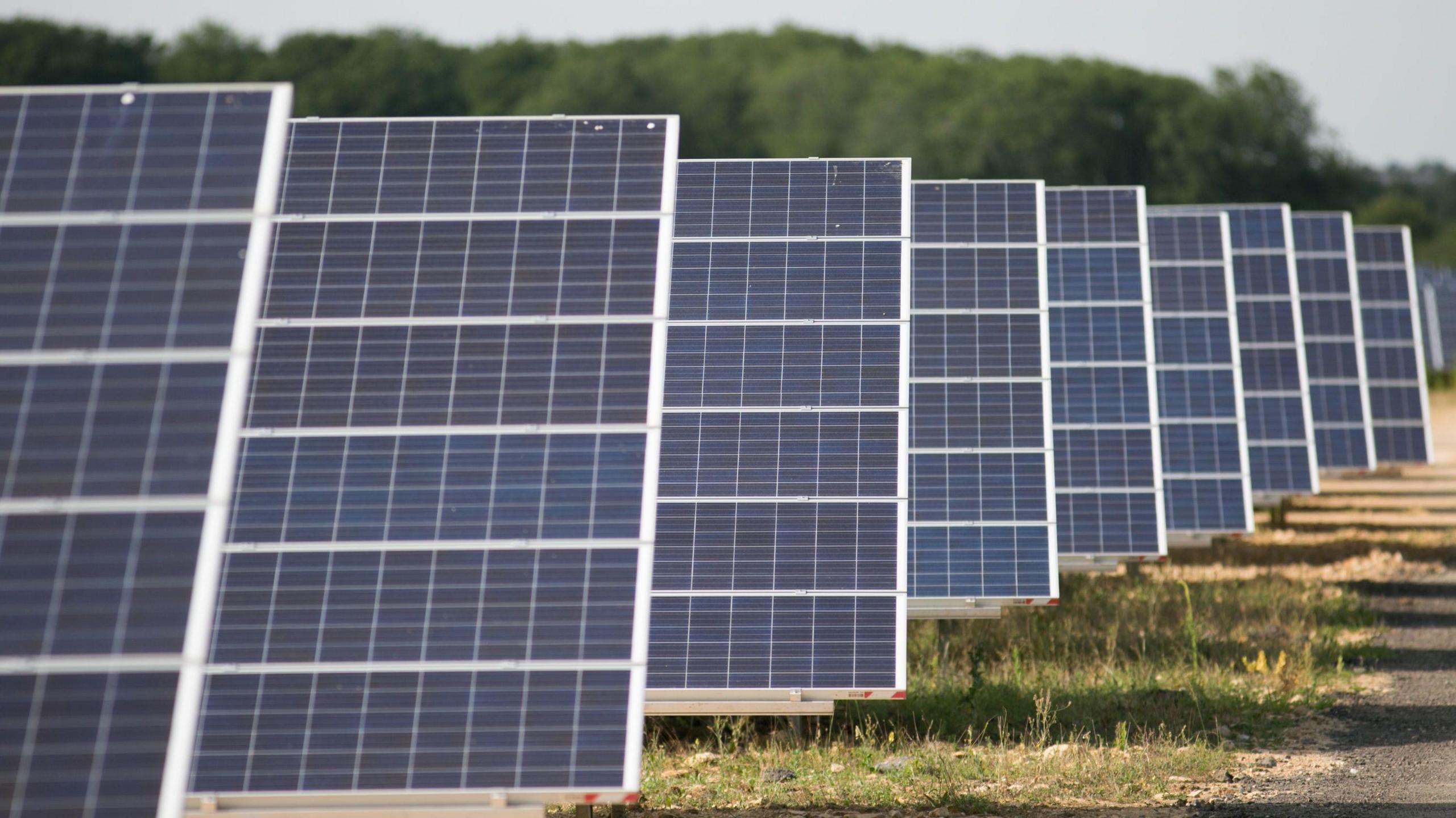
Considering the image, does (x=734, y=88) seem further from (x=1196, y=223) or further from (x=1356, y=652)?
(x=1356, y=652)

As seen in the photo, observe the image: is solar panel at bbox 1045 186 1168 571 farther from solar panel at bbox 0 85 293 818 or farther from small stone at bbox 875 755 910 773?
solar panel at bbox 0 85 293 818

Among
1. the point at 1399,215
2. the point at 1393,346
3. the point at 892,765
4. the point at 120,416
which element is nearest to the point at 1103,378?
the point at 892,765

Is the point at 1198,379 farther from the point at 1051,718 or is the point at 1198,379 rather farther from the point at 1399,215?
the point at 1399,215

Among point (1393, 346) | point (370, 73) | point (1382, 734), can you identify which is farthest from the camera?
point (370, 73)

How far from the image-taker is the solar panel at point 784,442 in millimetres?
10461

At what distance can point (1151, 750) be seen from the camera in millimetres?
11234

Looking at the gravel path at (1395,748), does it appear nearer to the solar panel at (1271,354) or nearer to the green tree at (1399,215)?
the solar panel at (1271,354)

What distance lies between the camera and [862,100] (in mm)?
93188

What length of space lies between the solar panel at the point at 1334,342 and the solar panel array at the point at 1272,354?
2106mm

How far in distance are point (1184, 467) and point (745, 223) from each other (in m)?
9.51

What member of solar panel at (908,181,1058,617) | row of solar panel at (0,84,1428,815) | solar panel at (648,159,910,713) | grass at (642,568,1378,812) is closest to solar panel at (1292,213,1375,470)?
grass at (642,568,1378,812)

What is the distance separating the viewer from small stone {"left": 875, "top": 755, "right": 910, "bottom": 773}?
428 inches

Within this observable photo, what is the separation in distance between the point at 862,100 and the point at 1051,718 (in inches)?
3332

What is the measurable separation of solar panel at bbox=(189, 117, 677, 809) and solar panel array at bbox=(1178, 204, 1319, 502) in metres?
16.1
